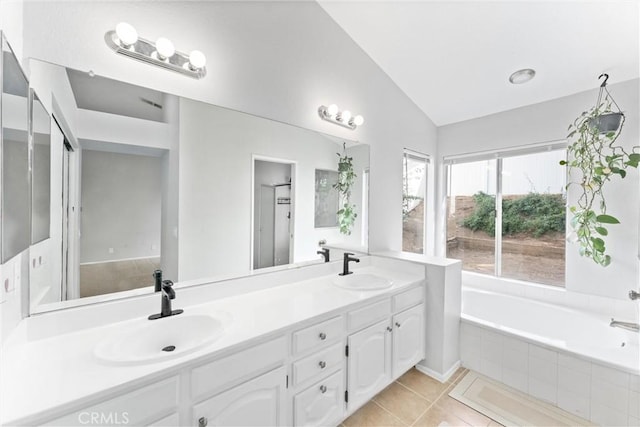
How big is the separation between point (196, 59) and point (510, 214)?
342 centimetres

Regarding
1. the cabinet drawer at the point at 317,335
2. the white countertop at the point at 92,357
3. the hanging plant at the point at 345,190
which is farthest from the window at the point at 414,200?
the cabinet drawer at the point at 317,335

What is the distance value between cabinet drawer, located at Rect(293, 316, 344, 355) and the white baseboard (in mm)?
1207

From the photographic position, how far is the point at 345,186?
2480 mm

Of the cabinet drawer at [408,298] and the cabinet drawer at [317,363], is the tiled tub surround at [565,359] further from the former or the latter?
the cabinet drawer at [317,363]

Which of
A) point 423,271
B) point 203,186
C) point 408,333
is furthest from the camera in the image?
point 423,271

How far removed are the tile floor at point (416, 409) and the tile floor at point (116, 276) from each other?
151cm

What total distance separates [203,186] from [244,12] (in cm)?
115

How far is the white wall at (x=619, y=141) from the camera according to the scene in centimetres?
231

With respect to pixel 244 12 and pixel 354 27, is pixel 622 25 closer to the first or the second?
pixel 354 27

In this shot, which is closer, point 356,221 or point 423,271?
point 423,271

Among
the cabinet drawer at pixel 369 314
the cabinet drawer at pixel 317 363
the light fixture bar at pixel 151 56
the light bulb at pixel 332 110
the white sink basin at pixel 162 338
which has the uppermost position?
the light bulb at pixel 332 110

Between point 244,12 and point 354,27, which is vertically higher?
point 354,27

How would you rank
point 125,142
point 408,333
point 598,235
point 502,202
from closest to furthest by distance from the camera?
point 125,142 < point 408,333 < point 598,235 < point 502,202

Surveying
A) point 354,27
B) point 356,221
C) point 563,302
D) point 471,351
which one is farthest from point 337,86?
point 563,302
